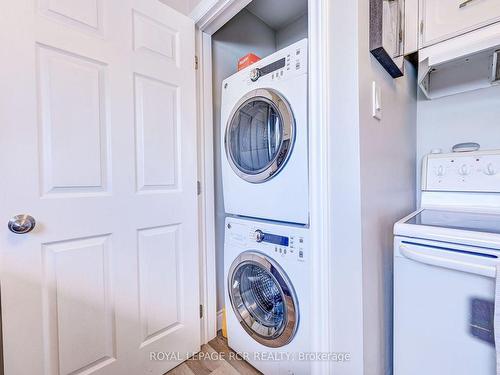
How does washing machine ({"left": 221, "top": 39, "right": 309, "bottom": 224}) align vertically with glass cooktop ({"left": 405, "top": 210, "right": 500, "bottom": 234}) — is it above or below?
above

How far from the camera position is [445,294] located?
83 centimetres

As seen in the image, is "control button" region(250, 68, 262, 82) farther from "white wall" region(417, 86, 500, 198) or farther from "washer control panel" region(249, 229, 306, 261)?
"white wall" region(417, 86, 500, 198)

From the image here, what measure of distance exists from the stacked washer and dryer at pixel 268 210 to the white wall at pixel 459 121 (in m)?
1.01

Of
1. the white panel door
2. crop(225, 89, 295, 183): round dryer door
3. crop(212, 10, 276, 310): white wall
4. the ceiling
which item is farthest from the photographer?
the ceiling

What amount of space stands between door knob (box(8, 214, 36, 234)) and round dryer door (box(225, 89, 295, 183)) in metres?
0.90

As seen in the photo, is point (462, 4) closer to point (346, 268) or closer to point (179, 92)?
point (346, 268)

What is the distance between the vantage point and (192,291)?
1394 millimetres

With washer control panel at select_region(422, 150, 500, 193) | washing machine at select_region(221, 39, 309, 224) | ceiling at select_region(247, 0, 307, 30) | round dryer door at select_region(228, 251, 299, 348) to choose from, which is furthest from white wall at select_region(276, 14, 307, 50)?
round dryer door at select_region(228, 251, 299, 348)

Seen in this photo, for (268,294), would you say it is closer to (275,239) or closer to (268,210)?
(275,239)

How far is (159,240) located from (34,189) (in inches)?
22.1

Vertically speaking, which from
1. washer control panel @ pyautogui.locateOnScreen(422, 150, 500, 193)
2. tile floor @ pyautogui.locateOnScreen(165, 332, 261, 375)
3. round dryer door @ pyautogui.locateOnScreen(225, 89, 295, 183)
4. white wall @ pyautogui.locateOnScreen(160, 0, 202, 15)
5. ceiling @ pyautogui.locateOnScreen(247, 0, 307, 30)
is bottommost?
tile floor @ pyautogui.locateOnScreen(165, 332, 261, 375)

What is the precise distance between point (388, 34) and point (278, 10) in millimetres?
1222

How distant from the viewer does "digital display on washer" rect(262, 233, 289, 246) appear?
110cm

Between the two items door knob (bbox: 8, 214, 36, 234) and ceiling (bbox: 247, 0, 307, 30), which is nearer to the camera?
door knob (bbox: 8, 214, 36, 234)
